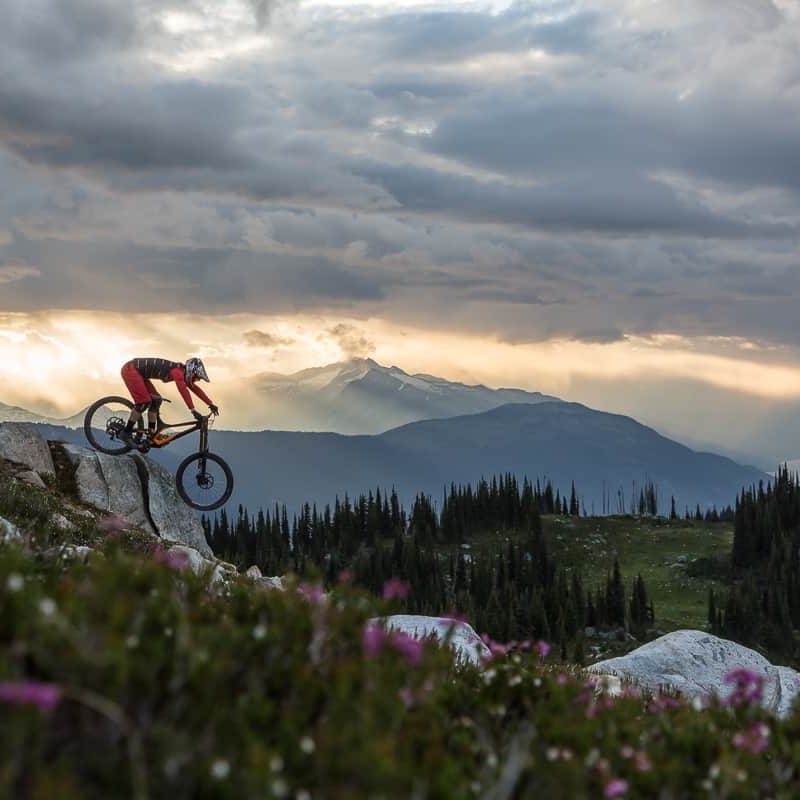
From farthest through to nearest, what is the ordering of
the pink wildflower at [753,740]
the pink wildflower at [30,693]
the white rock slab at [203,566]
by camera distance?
the white rock slab at [203,566], the pink wildflower at [753,740], the pink wildflower at [30,693]

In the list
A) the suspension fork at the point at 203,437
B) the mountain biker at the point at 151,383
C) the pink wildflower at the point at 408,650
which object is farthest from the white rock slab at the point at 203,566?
the mountain biker at the point at 151,383

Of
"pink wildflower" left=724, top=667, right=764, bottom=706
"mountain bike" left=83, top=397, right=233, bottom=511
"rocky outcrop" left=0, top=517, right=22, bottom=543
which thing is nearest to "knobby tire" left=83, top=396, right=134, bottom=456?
"mountain bike" left=83, top=397, right=233, bottom=511

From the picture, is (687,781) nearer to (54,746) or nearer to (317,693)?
(317,693)

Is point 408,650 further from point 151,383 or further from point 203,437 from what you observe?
point 151,383

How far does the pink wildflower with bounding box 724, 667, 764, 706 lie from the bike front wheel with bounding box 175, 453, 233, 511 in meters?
25.3

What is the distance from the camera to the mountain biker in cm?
3128

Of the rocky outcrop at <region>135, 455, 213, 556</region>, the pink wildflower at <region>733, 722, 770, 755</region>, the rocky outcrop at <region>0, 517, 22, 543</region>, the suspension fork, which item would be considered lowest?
the rocky outcrop at <region>135, 455, 213, 556</region>

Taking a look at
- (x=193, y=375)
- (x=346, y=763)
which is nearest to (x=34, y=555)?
(x=346, y=763)

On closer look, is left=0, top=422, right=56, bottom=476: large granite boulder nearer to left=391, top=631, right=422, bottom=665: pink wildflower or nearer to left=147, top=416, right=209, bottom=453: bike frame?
left=147, top=416, right=209, bottom=453: bike frame

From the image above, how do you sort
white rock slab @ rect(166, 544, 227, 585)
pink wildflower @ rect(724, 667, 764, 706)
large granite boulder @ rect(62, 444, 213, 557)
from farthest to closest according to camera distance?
large granite boulder @ rect(62, 444, 213, 557), white rock slab @ rect(166, 544, 227, 585), pink wildflower @ rect(724, 667, 764, 706)

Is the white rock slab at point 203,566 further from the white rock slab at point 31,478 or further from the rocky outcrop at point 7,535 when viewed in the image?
the white rock slab at point 31,478

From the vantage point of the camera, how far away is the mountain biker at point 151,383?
31281mm

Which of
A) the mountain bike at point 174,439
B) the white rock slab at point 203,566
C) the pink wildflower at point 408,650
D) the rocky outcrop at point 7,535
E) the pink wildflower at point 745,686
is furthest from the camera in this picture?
the mountain bike at point 174,439

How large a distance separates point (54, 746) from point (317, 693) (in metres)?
1.56
